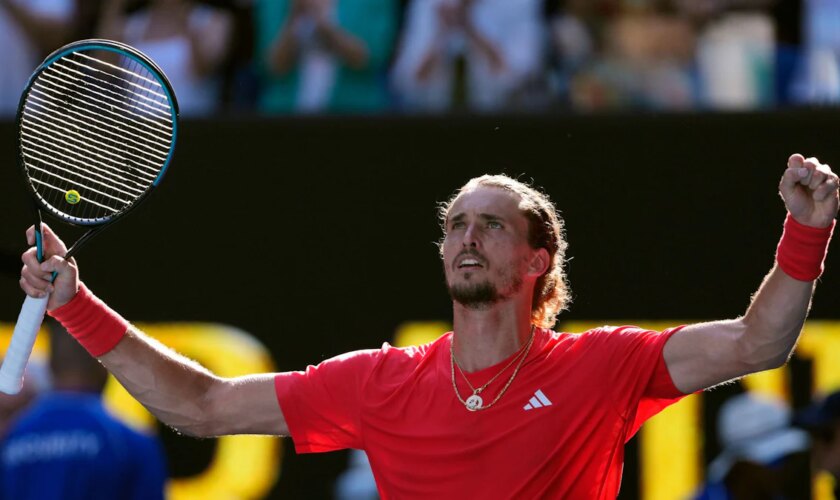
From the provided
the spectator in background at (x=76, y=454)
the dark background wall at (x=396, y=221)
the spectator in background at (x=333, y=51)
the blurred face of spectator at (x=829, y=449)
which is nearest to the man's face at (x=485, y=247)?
the blurred face of spectator at (x=829, y=449)

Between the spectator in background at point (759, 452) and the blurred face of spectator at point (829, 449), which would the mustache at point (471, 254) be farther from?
the spectator in background at point (759, 452)

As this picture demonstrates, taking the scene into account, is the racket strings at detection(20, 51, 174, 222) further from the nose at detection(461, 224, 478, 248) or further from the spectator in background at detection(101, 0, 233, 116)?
the spectator in background at detection(101, 0, 233, 116)

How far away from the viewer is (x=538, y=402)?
4.49 meters

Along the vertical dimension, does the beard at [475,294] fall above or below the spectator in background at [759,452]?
above

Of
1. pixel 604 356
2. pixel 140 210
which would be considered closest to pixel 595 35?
pixel 140 210

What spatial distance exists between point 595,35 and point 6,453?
12.1 feet

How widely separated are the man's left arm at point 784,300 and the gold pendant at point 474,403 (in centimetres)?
64

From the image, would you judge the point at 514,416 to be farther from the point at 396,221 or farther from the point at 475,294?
the point at 396,221

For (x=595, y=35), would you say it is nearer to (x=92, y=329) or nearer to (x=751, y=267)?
(x=751, y=267)

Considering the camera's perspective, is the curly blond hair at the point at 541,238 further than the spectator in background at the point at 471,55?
No

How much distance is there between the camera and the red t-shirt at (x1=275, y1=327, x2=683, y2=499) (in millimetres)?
4398

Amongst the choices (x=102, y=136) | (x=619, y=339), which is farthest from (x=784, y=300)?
(x=102, y=136)

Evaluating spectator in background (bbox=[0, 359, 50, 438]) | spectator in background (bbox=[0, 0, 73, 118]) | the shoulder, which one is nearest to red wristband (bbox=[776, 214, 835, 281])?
the shoulder

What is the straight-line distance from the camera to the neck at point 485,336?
15.4 ft
